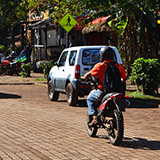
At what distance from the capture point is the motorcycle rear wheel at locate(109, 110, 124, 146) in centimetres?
823

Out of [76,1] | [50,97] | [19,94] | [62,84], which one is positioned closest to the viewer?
[62,84]

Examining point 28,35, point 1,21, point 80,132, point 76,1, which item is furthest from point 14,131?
point 28,35

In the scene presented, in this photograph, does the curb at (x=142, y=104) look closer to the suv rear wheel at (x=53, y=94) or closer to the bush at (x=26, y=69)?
the suv rear wheel at (x=53, y=94)

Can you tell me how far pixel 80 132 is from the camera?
32.5 feet

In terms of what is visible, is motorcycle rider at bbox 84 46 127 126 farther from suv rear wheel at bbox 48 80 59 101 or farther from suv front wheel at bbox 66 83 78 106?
suv rear wheel at bbox 48 80 59 101

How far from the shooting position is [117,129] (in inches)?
326

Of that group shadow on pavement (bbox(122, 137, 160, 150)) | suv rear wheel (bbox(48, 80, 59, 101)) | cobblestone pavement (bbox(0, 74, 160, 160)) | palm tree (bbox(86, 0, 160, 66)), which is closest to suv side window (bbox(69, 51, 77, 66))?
cobblestone pavement (bbox(0, 74, 160, 160))

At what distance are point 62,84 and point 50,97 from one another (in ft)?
4.01

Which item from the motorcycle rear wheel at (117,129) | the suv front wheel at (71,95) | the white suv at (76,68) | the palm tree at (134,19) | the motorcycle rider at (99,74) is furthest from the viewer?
the palm tree at (134,19)

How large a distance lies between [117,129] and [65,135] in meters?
1.51

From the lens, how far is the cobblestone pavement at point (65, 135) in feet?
24.8

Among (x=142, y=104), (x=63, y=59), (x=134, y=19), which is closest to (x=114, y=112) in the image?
(x=142, y=104)

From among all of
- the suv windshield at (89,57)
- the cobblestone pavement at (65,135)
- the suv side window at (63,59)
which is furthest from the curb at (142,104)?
the suv side window at (63,59)

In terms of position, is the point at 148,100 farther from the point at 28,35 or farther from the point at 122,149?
the point at 28,35
